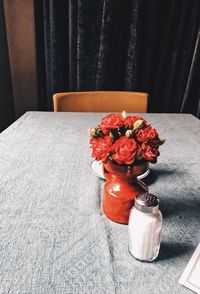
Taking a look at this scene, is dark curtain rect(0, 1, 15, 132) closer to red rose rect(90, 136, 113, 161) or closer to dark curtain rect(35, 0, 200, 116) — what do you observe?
dark curtain rect(35, 0, 200, 116)

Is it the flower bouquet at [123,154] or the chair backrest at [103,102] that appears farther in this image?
the chair backrest at [103,102]

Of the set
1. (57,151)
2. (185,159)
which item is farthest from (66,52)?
(185,159)

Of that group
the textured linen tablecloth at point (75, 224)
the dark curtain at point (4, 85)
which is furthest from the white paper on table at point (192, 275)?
the dark curtain at point (4, 85)

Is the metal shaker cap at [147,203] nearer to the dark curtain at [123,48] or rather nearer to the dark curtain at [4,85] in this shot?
the dark curtain at [123,48]

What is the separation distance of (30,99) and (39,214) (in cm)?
145

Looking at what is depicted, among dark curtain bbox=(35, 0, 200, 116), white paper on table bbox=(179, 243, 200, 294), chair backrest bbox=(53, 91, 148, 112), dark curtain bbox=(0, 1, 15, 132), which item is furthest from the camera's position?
dark curtain bbox=(0, 1, 15, 132)

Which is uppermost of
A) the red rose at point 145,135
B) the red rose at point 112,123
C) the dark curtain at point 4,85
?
the red rose at point 112,123

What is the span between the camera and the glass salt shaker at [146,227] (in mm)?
394

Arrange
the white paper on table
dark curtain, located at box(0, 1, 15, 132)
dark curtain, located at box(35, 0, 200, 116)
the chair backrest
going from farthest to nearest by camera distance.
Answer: dark curtain, located at box(0, 1, 15, 132), dark curtain, located at box(35, 0, 200, 116), the chair backrest, the white paper on table

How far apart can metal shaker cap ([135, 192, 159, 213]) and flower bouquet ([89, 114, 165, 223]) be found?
6cm

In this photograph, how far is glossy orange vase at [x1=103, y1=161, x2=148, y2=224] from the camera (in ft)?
1.48

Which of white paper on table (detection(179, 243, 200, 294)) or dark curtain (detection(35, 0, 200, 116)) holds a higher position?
dark curtain (detection(35, 0, 200, 116))

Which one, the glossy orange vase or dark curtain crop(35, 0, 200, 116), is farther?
dark curtain crop(35, 0, 200, 116)

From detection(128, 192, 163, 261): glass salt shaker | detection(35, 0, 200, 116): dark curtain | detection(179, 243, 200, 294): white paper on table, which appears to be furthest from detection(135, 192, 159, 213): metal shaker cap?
detection(35, 0, 200, 116): dark curtain
